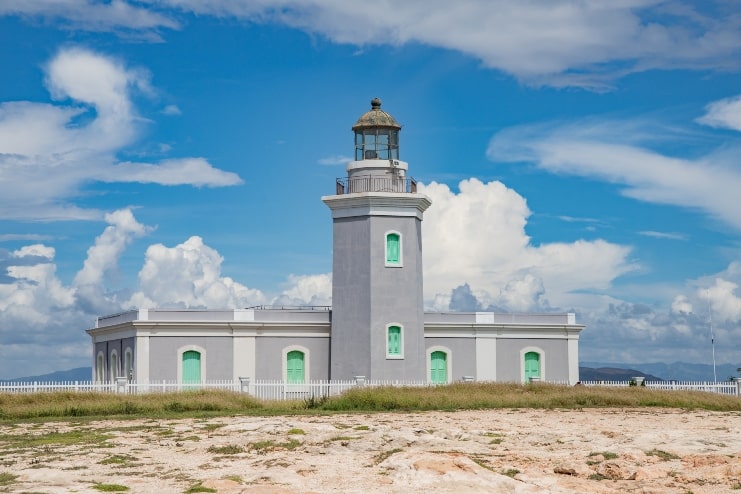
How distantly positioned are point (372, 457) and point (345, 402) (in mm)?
10456

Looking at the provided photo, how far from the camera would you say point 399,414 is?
21.5 m

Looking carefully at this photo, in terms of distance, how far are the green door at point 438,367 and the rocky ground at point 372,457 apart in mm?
16037

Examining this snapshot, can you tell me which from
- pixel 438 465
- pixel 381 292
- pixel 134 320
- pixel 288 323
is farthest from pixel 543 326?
pixel 438 465

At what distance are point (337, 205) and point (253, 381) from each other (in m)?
6.45

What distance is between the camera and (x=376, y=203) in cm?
3256

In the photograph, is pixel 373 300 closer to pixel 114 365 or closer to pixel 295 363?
pixel 295 363

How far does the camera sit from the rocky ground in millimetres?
11688

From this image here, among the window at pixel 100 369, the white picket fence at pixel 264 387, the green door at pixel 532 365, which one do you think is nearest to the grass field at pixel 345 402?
the white picket fence at pixel 264 387

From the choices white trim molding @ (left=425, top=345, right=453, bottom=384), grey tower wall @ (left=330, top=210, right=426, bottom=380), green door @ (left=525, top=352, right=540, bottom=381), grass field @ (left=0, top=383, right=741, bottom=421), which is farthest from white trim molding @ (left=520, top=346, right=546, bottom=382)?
grass field @ (left=0, top=383, right=741, bottom=421)

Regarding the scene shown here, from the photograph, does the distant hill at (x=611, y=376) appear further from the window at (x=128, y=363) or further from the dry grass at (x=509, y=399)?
the window at (x=128, y=363)

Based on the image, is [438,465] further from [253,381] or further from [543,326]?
[543,326]

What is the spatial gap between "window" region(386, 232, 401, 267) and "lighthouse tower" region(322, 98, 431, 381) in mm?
33

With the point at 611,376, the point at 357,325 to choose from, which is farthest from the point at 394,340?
the point at 611,376

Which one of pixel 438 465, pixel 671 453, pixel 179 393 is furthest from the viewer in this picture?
pixel 179 393
